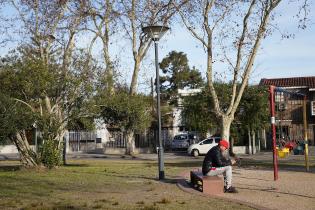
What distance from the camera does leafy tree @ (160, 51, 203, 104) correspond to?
61.7m

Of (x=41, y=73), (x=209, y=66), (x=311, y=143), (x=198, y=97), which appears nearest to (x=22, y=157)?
(x=41, y=73)

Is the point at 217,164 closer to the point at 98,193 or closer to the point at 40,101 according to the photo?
the point at 98,193

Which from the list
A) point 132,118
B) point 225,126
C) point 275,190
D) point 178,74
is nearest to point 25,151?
point 225,126

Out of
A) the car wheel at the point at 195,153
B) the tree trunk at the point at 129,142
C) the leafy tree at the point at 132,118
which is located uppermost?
the leafy tree at the point at 132,118

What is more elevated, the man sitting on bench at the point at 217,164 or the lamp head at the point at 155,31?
the lamp head at the point at 155,31

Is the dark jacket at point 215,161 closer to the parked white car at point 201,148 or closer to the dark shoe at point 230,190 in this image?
the dark shoe at point 230,190

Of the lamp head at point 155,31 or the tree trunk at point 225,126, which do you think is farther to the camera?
the tree trunk at point 225,126

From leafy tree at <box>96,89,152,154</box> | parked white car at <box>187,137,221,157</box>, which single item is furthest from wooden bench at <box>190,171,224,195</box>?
parked white car at <box>187,137,221,157</box>

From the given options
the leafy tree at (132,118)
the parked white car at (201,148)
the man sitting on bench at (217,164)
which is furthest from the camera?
the parked white car at (201,148)

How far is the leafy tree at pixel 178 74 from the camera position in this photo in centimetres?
6167

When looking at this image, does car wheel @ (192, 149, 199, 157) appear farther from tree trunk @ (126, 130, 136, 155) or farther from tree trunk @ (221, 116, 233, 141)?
tree trunk @ (221, 116, 233, 141)

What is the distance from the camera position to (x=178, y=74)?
2435 inches

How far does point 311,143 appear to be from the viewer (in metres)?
44.8

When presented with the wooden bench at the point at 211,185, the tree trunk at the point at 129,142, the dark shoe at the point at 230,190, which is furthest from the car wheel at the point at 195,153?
the dark shoe at the point at 230,190
